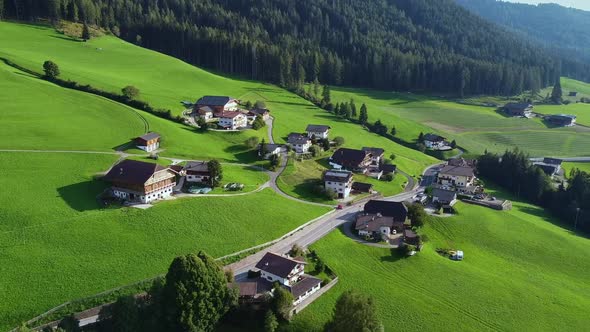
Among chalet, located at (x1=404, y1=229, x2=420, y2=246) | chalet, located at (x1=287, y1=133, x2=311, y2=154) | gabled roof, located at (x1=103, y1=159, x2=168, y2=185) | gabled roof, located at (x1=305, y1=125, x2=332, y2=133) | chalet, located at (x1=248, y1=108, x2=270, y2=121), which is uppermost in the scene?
chalet, located at (x1=248, y1=108, x2=270, y2=121)

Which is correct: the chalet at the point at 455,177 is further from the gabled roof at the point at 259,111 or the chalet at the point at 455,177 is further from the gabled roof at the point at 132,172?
the gabled roof at the point at 132,172

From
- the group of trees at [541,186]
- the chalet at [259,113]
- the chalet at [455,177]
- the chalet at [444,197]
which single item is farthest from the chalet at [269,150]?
the group of trees at [541,186]

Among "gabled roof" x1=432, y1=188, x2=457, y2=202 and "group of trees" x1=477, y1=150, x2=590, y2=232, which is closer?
"gabled roof" x1=432, y1=188, x2=457, y2=202

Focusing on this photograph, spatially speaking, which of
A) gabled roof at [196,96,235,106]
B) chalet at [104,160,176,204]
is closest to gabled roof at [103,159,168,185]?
chalet at [104,160,176,204]

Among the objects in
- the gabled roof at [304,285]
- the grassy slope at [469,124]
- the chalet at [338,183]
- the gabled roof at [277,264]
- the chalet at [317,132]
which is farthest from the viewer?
the grassy slope at [469,124]

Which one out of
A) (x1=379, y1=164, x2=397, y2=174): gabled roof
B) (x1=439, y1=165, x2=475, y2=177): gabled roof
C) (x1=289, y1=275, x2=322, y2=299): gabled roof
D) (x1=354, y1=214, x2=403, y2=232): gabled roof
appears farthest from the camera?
(x1=379, y1=164, x2=397, y2=174): gabled roof

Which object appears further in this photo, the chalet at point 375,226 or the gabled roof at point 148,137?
the gabled roof at point 148,137

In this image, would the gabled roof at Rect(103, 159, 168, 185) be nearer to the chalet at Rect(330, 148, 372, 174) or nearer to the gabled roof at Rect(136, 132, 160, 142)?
the gabled roof at Rect(136, 132, 160, 142)
